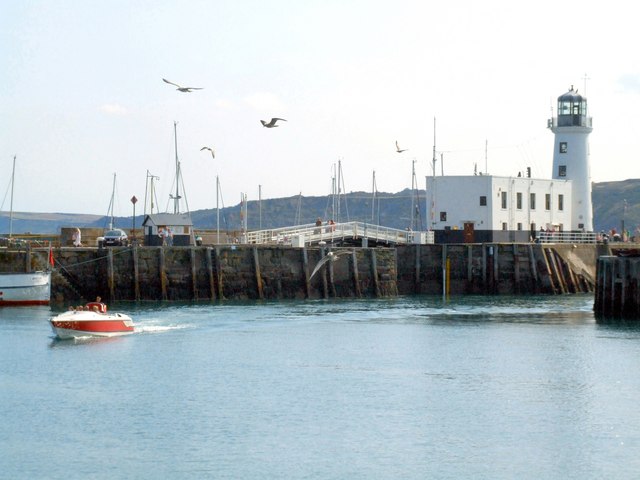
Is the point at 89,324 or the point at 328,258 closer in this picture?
the point at 89,324

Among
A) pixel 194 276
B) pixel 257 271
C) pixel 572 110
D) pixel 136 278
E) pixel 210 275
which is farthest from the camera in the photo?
pixel 572 110

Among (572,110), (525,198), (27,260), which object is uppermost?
(572,110)

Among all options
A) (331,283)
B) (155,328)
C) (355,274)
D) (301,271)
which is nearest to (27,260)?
(155,328)

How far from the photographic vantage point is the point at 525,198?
98.2 meters

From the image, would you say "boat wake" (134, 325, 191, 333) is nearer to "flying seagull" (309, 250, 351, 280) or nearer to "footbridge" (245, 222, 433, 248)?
"flying seagull" (309, 250, 351, 280)

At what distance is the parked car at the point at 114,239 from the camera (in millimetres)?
83938

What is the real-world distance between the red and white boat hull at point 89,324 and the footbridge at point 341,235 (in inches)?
983

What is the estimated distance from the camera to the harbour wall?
78750 mm

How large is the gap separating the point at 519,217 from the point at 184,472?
6473 centimetres

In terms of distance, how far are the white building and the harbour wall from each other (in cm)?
356

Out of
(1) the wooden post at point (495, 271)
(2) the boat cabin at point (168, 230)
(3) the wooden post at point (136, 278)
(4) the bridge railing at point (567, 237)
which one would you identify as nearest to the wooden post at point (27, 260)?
(3) the wooden post at point (136, 278)

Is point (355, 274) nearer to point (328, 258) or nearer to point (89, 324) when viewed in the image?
point (328, 258)

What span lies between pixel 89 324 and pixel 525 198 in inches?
1810

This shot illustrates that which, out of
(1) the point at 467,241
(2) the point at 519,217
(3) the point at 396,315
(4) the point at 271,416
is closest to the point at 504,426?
(4) the point at 271,416
